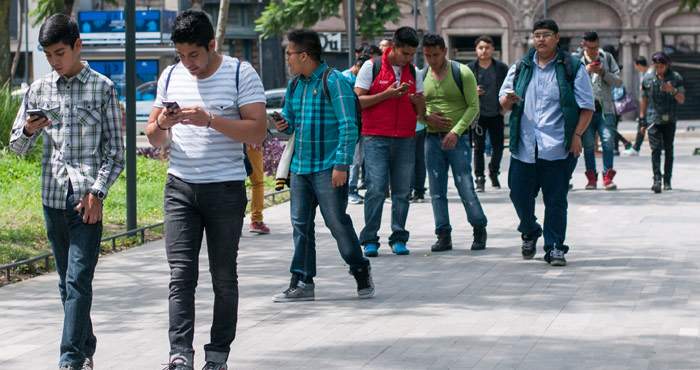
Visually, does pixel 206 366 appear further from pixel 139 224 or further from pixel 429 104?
pixel 139 224

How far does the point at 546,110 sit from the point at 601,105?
6.09m

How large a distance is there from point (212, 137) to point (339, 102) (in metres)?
2.19

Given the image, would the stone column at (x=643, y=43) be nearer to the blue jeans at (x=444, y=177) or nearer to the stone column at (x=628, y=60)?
the stone column at (x=628, y=60)

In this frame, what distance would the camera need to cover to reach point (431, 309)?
730cm

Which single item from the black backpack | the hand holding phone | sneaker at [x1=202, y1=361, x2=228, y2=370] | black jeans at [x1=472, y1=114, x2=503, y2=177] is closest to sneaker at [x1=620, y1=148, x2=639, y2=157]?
black jeans at [x1=472, y1=114, x2=503, y2=177]

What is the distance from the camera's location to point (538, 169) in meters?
9.13

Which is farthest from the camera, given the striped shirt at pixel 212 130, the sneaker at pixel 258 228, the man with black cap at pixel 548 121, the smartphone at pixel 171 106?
the sneaker at pixel 258 228

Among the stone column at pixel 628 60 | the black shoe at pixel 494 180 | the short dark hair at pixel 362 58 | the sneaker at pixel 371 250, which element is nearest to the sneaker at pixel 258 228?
the sneaker at pixel 371 250

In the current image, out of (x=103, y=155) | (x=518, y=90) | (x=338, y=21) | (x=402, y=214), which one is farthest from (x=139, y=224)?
(x=338, y=21)

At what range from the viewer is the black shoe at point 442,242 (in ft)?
32.6

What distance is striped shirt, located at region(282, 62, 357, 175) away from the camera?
756cm

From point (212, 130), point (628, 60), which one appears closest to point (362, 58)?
point (212, 130)

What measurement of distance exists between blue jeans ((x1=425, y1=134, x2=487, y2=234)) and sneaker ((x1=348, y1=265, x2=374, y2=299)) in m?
2.31

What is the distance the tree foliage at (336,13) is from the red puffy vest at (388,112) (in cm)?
2167
